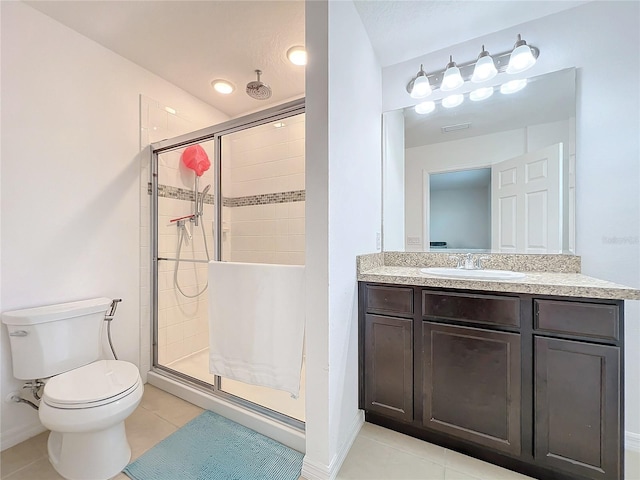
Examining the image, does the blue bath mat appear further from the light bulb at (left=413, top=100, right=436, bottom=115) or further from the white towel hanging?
the light bulb at (left=413, top=100, right=436, bottom=115)

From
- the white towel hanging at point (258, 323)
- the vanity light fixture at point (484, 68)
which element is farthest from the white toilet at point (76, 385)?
the vanity light fixture at point (484, 68)

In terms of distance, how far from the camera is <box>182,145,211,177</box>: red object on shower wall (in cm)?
228

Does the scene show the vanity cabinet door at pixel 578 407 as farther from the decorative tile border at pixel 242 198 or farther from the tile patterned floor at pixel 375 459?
the decorative tile border at pixel 242 198

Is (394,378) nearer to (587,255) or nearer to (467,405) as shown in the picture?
(467,405)

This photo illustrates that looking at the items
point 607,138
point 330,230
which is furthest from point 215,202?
point 607,138

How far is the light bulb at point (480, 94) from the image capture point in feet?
5.63

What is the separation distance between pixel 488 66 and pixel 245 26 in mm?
1495

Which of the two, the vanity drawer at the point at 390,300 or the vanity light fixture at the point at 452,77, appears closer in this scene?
the vanity drawer at the point at 390,300

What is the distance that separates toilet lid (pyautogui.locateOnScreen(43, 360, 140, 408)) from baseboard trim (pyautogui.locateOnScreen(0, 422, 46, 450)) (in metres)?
0.48

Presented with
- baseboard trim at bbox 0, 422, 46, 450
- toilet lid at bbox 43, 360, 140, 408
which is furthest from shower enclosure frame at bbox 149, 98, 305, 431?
baseboard trim at bbox 0, 422, 46, 450

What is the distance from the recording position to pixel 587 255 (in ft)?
4.89

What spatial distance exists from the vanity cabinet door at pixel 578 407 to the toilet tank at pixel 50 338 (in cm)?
236

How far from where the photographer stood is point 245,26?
65.7 inches

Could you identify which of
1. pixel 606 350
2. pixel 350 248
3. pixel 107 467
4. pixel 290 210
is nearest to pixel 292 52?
pixel 290 210
